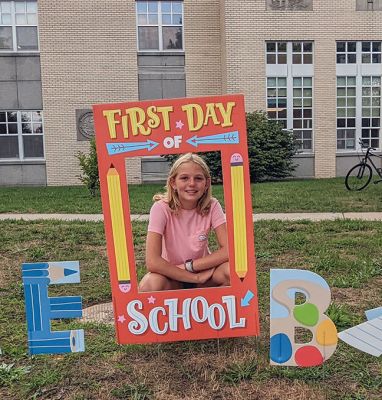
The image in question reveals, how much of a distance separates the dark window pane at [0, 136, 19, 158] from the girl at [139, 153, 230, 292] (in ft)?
56.1

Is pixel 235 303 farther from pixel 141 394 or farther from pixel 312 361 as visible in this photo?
pixel 141 394

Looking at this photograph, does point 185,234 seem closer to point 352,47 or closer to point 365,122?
point 365,122

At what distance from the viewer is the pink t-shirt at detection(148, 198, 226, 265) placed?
308cm

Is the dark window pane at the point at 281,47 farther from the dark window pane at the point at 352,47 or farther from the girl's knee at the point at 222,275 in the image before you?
the girl's knee at the point at 222,275

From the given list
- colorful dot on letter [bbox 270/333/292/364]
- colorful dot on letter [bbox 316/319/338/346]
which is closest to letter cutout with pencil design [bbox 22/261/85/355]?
colorful dot on letter [bbox 270/333/292/364]

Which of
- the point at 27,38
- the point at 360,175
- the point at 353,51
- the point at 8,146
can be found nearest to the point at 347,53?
the point at 353,51

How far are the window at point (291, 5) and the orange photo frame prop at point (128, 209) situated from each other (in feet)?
53.7

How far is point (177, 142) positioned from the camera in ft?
9.14

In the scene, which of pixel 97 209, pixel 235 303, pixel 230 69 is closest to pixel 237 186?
pixel 235 303

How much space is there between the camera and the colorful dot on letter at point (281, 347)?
2641 millimetres

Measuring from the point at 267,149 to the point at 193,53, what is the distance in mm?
5042

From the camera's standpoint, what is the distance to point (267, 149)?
16.3 metres

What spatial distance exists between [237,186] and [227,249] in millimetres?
404

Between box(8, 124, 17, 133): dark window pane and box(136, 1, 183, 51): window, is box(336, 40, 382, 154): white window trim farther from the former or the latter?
box(8, 124, 17, 133): dark window pane
